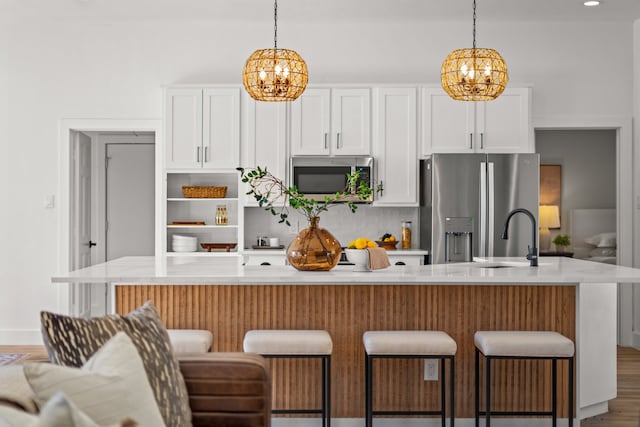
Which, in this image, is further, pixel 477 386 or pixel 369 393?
pixel 477 386

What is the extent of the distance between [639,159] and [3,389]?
595cm

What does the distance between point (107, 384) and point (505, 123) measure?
503 cm

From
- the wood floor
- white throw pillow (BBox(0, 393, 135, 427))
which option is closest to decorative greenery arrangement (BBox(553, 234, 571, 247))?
the wood floor

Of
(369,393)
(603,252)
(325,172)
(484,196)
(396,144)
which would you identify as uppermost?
(396,144)

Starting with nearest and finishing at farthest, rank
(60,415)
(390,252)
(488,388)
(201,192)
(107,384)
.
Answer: (60,415)
(107,384)
(488,388)
(390,252)
(201,192)

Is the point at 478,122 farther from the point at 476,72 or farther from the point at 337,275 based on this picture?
the point at 337,275

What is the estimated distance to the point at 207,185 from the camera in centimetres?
662

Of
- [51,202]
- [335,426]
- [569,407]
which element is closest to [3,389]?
[335,426]

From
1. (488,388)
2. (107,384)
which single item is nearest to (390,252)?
(488,388)

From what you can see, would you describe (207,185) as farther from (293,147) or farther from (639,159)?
(639,159)

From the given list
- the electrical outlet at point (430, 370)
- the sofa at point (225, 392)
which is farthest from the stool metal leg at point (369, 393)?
the sofa at point (225, 392)

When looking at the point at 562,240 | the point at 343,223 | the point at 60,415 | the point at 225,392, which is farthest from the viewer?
the point at 562,240

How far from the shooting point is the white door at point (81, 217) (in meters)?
6.60

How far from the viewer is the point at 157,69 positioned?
6.43m
